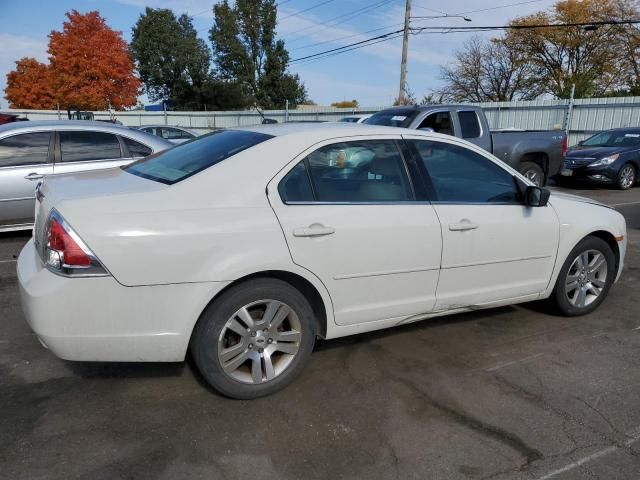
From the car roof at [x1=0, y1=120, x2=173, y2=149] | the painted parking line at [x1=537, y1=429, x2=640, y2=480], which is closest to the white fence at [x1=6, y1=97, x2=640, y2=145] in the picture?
the car roof at [x1=0, y1=120, x2=173, y2=149]

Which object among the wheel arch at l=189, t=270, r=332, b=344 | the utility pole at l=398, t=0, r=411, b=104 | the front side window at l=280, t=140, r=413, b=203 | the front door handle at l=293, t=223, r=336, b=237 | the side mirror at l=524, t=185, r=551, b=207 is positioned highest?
the utility pole at l=398, t=0, r=411, b=104

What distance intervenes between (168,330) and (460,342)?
2.21 meters

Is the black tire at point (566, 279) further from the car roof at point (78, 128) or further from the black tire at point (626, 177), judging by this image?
the black tire at point (626, 177)

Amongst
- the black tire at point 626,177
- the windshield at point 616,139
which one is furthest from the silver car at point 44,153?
the windshield at point 616,139

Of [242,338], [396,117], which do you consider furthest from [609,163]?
[242,338]

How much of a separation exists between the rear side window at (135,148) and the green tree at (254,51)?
4290 centimetres

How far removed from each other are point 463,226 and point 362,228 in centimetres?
81

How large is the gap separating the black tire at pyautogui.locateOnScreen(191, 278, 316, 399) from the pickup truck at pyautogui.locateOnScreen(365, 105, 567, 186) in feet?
21.7

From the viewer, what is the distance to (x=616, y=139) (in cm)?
1386

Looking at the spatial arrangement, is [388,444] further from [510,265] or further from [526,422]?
[510,265]

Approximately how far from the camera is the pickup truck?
9477 mm

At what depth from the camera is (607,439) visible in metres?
2.78

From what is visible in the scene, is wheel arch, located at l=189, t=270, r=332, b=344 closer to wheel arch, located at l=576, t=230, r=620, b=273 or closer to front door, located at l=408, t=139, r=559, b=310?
front door, located at l=408, t=139, r=559, b=310

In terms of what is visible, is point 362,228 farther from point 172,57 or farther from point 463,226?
point 172,57
